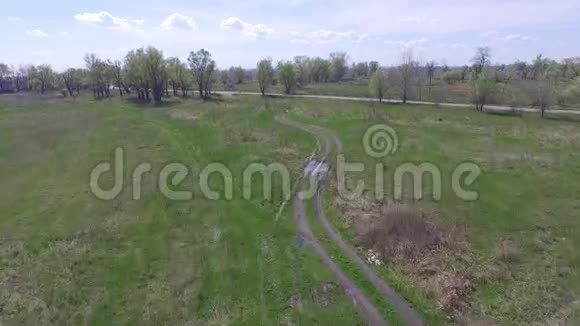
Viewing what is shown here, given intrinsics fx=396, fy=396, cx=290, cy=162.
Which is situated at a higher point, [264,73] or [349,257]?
[264,73]

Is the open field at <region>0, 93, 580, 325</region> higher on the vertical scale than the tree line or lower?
lower

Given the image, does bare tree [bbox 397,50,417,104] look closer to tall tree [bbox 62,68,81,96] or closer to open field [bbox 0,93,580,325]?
open field [bbox 0,93,580,325]

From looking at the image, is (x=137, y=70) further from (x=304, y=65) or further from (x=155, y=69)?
(x=304, y=65)

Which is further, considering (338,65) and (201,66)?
(338,65)

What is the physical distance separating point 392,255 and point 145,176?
30909mm

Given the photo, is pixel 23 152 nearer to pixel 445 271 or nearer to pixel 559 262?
pixel 445 271

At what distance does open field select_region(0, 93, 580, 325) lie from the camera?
2483cm

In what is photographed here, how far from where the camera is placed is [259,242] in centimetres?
3259

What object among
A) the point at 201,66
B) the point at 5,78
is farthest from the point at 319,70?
the point at 5,78

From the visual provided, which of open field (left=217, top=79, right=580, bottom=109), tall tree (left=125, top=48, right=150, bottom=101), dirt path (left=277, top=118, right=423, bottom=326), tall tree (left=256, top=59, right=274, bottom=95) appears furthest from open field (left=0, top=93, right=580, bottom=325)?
tall tree (left=256, top=59, right=274, bottom=95)

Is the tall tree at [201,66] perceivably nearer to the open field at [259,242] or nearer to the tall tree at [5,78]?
the open field at [259,242]

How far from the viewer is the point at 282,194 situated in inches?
1655

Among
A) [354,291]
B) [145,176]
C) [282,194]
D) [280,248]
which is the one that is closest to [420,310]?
[354,291]

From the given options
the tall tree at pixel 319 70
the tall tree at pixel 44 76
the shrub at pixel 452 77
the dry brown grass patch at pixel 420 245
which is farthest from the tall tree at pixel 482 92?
the tall tree at pixel 44 76
